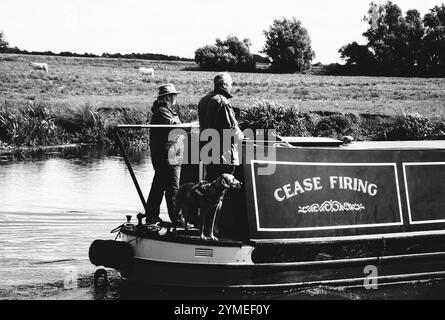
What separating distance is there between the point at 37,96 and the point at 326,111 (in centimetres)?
1102

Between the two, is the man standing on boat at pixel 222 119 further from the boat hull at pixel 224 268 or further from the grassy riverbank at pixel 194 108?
the grassy riverbank at pixel 194 108

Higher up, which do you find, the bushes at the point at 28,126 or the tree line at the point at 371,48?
the tree line at the point at 371,48

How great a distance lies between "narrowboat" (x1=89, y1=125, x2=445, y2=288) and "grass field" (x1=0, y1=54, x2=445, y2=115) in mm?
16000

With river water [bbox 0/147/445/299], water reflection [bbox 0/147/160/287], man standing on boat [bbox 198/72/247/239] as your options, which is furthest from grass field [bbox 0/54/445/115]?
man standing on boat [bbox 198/72/247/239]

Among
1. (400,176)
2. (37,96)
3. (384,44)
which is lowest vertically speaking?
(400,176)

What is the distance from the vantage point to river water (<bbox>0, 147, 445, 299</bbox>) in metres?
9.35

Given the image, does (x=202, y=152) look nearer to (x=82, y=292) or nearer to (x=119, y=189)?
(x=82, y=292)

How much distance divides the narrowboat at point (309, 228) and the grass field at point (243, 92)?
16.0 metres

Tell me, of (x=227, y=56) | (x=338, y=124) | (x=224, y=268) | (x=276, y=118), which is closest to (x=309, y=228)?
(x=224, y=268)

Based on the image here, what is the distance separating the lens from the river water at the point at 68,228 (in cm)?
935

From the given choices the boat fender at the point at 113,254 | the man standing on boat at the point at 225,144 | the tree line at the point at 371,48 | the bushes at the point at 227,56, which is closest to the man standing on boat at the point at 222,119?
the man standing on boat at the point at 225,144

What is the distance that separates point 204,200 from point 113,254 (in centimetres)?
131

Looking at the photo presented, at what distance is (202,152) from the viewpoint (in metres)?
8.95

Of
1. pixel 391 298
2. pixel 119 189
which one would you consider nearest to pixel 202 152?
pixel 391 298
